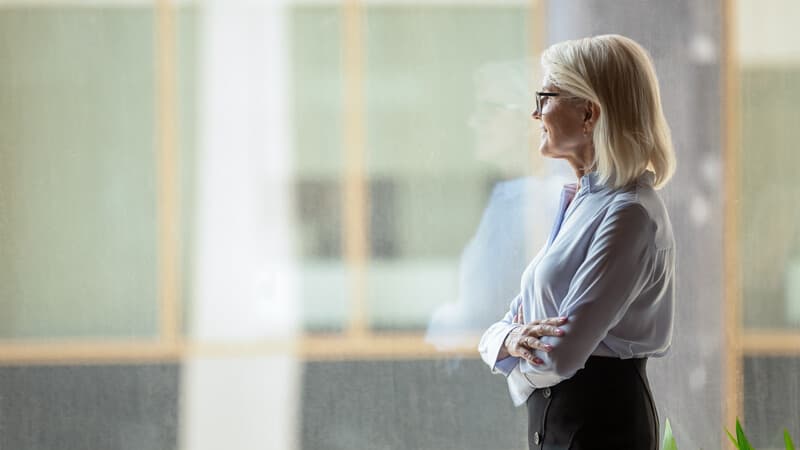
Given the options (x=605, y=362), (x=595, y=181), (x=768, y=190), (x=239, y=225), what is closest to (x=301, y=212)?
(x=239, y=225)

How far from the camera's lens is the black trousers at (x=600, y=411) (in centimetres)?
219

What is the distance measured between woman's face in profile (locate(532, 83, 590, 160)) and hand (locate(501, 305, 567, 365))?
17.9 inches

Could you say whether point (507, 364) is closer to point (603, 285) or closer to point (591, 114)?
point (603, 285)

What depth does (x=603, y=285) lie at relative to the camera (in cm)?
213

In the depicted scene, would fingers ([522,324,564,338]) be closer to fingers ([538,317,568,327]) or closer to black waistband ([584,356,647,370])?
fingers ([538,317,568,327])

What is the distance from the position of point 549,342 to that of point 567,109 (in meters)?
0.59

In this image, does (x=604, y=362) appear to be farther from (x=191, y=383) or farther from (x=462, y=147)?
(x=191, y=383)

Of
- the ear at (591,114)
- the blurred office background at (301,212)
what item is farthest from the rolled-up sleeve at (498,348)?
the blurred office background at (301,212)

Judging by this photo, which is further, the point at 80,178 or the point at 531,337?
the point at 80,178

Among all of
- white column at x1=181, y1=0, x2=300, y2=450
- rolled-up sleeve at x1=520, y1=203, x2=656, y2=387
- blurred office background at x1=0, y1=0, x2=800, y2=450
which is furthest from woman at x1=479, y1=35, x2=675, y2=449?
white column at x1=181, y1=0, x2=300, y2=450

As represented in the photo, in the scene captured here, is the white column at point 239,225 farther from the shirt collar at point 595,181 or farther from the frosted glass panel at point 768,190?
the frosted glass panel at point 768,190

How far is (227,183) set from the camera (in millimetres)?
3326

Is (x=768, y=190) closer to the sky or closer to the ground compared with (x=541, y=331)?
→ closer to the sky

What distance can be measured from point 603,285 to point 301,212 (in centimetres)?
147
